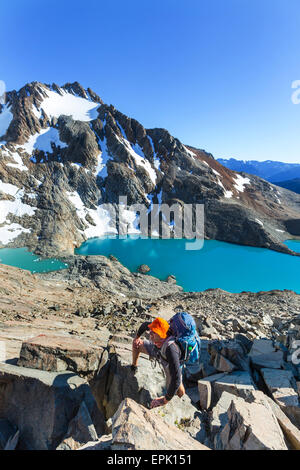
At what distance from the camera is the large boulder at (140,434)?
9.14 ft

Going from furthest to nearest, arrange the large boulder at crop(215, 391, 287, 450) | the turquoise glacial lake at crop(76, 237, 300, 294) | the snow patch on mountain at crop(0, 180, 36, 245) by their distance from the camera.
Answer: the snow patch on mountain at crop(0, 180, 36, 245) → the turquoise glacial lake at crop(76, 237, 300, 294) → the large boulder at crop(215, 391, 287, 450)

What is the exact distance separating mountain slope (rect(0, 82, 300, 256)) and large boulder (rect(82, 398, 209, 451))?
4150 centimetres

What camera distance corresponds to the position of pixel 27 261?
37.3 m

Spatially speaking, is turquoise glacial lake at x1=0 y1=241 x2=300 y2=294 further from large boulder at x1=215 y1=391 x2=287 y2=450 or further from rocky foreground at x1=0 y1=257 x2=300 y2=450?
large boulder at x1=215 y1=391 x2=287 y2=450

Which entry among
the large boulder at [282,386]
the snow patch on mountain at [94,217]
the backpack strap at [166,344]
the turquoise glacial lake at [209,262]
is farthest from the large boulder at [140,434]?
the snow patch on mountain at [94,217]

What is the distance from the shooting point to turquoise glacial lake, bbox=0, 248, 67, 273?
33478mm

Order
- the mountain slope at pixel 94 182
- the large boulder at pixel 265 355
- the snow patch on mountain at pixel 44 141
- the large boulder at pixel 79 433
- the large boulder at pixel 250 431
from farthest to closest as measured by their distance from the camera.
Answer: the snow patch on mountain at pixel 44 141 → the mountain slope at pixel 94 182 → the large boulder at pixel 265 355 → the large boulder at pixel 79 433 → the large boulder at pixel 250 431

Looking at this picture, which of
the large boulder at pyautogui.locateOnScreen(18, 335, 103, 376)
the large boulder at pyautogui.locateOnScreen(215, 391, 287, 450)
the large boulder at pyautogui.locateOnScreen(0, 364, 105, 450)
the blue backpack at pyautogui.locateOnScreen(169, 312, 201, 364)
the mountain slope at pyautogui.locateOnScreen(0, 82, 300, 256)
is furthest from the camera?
the mountain slope at pyautogui.locateOnScreen(0, 82, 300, 256)

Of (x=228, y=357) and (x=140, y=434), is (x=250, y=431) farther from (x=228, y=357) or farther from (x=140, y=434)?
(x=228, y=357)

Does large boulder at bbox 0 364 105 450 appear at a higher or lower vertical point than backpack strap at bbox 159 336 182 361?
lower

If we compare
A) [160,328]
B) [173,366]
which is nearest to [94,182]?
[160,328]

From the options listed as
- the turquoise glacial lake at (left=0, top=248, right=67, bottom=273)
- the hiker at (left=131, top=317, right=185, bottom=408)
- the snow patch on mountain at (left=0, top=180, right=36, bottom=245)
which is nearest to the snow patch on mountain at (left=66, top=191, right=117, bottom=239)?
the snow patch on mountain at (left=0, top=180, right=36, bottom=245)

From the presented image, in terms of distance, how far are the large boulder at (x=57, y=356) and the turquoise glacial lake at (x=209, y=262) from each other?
2937 centimetres

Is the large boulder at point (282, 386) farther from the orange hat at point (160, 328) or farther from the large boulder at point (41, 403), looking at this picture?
the large boulder at point (41, 403)
